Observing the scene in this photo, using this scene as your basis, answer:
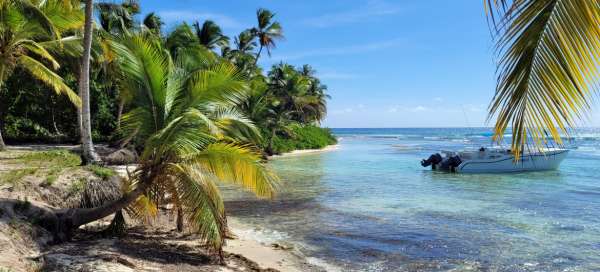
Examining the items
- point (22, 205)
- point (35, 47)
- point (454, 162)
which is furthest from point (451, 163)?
point (22, 205)

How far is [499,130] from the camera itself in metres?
3.37

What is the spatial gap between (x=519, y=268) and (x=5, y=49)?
1620 cm

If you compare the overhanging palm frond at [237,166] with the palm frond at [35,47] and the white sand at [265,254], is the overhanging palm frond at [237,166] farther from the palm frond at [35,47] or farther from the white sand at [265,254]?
the palm frond at [35,47]

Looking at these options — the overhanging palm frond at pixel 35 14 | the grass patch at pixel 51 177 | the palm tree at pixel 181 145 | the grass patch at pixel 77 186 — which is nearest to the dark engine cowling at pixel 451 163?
the overhanging palm frond at pixel 35 14

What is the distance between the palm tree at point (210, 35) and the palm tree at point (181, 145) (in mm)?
30403

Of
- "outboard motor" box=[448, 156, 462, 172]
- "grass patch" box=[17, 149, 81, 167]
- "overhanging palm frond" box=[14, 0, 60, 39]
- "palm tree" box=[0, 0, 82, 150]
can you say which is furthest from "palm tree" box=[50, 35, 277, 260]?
"outboard motor" box=[448, 156, 462, 172]

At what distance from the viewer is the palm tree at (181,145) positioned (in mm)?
6465

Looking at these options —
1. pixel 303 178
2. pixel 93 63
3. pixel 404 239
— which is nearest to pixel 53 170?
pixel 404 239

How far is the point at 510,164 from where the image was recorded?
25125mm

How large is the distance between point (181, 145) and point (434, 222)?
7681 millimetres

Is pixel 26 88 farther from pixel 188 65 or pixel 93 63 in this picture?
pixel 188 65

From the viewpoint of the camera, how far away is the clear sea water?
8.32 m

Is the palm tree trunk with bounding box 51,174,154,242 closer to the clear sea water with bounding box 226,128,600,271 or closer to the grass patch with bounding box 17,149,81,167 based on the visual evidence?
the clear sea water with bounding box 226,128,600,271

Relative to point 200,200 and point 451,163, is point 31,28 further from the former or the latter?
point 451,163
